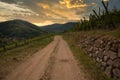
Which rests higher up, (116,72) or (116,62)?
(116,62)

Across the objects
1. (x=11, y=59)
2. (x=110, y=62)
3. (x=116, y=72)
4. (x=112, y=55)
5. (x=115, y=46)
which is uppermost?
(x=115, y=46)

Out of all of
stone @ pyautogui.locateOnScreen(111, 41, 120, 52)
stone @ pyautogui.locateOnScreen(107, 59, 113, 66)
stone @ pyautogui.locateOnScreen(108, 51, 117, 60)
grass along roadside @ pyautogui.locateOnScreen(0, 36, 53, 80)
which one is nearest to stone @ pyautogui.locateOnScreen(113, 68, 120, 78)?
stone @ pyautogui.locateOnScreen(107, 59, 113, 66)

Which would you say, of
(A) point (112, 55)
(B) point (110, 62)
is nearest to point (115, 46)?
(A) point (112, 55)

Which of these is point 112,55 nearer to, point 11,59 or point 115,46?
point 115,46

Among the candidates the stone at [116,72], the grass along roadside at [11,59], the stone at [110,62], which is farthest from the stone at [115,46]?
the grass along roadside at [11,59]

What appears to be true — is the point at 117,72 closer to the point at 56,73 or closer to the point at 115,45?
the point at 115,45

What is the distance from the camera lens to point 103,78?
14.0m

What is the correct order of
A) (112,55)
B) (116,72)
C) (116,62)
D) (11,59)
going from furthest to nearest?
(11,59) < (112,55) < (116,62) < (116,72)

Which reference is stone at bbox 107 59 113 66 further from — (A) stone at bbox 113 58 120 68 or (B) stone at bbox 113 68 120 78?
(B) stone at bbox 113 68 120 78

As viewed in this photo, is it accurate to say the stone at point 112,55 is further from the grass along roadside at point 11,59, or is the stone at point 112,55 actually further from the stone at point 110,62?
the grass along roadside at point 11,59

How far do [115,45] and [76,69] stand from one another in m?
4.91

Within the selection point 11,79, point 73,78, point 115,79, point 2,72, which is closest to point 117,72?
point 115,79

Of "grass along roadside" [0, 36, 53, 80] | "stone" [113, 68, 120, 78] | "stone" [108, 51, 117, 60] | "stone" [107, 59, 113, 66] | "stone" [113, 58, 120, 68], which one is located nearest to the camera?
"stone" [113, 68, 120, 78]

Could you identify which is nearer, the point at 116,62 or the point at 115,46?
the point at 116,62
